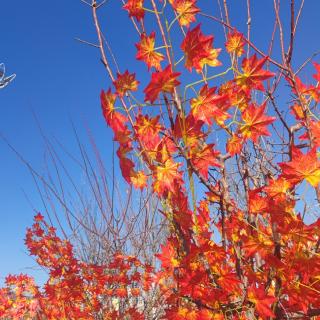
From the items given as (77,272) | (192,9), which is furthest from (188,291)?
(77,272)

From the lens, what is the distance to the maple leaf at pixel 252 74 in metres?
1.36

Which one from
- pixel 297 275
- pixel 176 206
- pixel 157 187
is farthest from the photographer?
pixel 297 275

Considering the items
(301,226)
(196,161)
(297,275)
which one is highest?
(196,161)

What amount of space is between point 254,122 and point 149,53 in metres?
0.43

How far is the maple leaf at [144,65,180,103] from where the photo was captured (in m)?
1.09

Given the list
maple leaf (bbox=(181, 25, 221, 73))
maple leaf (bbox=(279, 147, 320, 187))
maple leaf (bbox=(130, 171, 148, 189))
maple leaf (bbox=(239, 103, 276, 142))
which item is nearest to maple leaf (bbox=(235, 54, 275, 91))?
maple leaf (bbox=(239, 103, 276, 142))

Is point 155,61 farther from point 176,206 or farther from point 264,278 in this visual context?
point 264,278

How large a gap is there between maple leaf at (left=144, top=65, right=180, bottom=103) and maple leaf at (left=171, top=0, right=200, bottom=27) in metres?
0.33

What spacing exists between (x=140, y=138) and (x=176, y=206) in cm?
26

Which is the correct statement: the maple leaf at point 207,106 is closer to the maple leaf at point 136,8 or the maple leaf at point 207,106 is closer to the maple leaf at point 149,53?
the maple leaf at point 149,53

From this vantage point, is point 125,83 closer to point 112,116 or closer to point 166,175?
point 112,116

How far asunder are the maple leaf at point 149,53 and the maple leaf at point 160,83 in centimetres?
16

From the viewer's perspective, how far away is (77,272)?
372 cm

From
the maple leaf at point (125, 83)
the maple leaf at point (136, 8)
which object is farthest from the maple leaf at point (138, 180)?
the maple leaf at point (136, 8)
